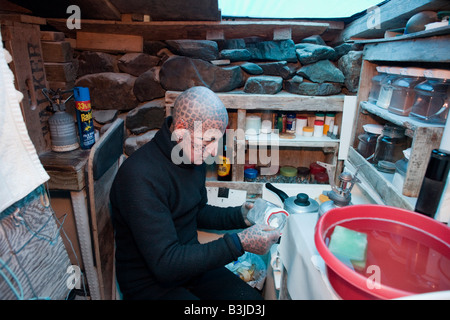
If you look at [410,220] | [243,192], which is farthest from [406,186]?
[243,192]

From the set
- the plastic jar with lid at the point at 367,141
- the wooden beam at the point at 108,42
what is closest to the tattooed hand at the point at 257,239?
the plastic jar with lid at the point at 367,141

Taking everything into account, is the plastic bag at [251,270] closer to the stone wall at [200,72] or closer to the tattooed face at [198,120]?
the tattooed face at [198,120]

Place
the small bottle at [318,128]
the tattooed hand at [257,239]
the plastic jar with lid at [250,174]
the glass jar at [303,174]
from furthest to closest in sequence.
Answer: the glass jar at [303,174] < the plastic jar with lid at [250,174] < the small bottle at [318,128] < the tattooed hand at [257,239]

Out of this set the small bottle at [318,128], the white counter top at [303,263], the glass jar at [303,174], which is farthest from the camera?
the glass jar at [303,174]

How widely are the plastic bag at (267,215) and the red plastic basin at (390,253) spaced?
0.55 m

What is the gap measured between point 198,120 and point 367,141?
1.24 metres

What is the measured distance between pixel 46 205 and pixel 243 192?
1398 mm

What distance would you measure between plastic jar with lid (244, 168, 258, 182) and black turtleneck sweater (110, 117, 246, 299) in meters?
0.92

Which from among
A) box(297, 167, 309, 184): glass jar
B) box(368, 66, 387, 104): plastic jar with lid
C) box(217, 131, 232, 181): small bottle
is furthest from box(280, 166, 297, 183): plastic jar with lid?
box(368, 66, 387, 104): plastic jar with lid

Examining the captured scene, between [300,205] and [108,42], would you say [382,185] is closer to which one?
[300,205]

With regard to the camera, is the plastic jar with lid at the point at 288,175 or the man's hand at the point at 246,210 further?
the plastic jar with lid at the point at 288,175

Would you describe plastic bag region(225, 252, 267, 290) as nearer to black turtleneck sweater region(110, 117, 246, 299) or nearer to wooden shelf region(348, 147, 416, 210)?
black turtleneck sweater region(110, 117, 246, 299)

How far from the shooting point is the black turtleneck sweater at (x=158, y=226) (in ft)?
3.89

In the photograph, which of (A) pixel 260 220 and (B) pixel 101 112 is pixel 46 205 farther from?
(B) pixel 101 112
